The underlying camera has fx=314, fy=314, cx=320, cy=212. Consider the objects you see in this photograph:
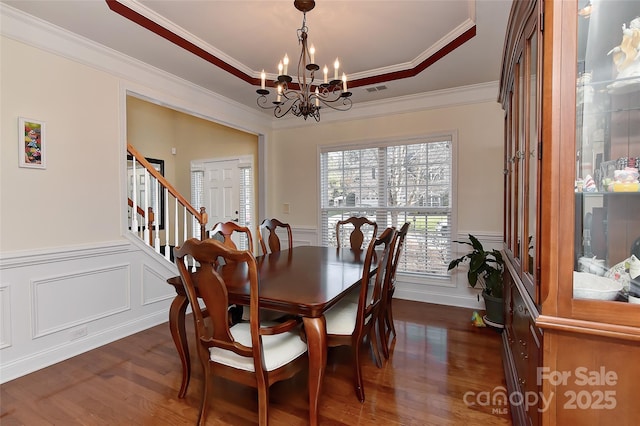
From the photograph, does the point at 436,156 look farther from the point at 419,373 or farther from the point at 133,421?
the point at 133,421

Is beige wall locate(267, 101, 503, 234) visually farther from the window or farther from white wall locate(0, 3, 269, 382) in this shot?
white wall locate(0, 3, 269, 382)

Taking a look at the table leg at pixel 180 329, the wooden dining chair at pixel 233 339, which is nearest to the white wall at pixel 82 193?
the table leg at pixel 180 329

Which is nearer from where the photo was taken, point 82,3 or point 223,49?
point 82,3

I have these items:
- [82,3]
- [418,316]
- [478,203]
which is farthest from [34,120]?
[478,203]

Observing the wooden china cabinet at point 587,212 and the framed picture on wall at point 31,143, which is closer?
the wooden china cabinet at point 587,212

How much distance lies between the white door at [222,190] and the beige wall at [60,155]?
8.47 ft

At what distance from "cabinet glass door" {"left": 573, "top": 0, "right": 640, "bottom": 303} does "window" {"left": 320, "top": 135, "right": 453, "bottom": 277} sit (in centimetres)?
275

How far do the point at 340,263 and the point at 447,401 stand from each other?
1123mm

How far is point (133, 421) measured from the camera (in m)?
1.76

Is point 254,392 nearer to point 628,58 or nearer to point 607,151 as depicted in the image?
point 607,151

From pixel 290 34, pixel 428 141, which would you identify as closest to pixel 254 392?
pixel 290 34

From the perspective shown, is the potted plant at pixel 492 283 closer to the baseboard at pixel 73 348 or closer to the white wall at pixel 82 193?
the white wall at pixel 82 193

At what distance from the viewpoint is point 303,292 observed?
1.69 m

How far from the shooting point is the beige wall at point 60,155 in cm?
222
